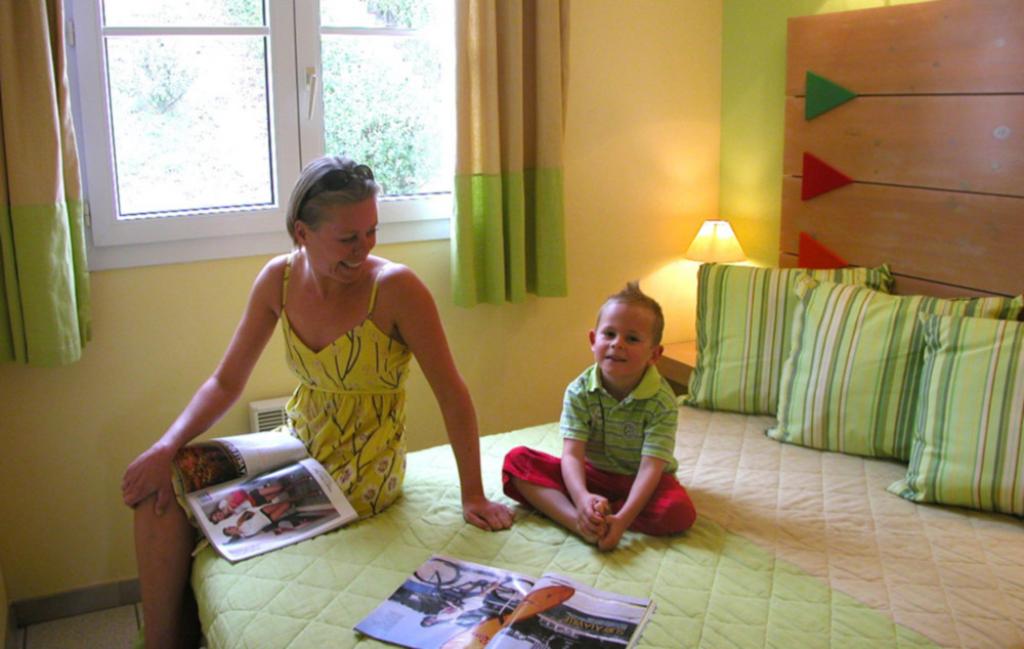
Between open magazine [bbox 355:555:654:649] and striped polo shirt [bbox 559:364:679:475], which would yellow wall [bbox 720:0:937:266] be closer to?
striped polo shirt [bbox 559:364:679:475]

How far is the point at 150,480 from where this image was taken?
2.00 m

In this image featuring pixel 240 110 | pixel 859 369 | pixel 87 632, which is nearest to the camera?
pixel 859 369

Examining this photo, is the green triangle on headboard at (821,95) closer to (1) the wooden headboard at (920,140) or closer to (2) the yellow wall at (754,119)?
(1) the wooden headboard at (920,140)

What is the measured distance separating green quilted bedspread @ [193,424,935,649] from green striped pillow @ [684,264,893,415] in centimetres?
74

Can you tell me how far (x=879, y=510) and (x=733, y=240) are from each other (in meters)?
1.32

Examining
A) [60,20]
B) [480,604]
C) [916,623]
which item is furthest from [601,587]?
[60,20]

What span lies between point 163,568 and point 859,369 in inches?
67.3

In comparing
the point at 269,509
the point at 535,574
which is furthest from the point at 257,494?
the point at 535,574

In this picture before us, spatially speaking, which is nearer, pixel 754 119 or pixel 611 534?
pixel 611 534

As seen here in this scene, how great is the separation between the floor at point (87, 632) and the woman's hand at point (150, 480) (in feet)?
2.62

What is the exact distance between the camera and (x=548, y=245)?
10.3ft

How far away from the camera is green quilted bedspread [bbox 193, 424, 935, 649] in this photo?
5.65ft

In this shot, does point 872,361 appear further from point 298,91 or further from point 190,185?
point 190,185

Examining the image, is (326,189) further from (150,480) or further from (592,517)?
(592,517)
